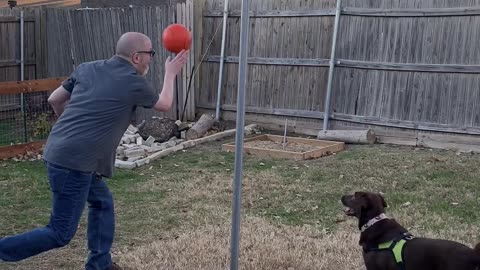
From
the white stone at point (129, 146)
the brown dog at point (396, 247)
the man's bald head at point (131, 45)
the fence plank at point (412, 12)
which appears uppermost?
the fence plank at point (412, 12)

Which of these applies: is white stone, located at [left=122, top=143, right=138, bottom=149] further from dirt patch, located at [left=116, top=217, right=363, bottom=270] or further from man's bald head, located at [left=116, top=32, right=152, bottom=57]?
man's bald head, located at [left=116, top=32, right=152, bottom=57]

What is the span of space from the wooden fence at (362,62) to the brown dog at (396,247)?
6133 mm

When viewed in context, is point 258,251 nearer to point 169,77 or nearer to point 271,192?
point 169,77

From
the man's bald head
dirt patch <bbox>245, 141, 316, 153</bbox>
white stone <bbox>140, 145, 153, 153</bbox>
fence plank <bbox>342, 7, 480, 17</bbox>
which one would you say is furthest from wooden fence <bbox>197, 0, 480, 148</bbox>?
the man's bald head

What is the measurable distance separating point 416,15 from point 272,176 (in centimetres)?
377

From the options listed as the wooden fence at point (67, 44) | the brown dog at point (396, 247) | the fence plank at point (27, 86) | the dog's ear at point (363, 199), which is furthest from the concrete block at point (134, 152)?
the dog's ear at point (363, 199)

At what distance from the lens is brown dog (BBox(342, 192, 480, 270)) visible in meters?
4.28

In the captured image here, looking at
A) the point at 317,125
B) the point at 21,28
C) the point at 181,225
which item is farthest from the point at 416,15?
the point at 21,28

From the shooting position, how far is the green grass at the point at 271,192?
7008 mm

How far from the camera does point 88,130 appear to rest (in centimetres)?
481

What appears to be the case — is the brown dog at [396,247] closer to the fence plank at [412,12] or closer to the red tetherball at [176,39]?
the red tetherball at [176,39]

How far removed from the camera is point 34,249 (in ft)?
16.1

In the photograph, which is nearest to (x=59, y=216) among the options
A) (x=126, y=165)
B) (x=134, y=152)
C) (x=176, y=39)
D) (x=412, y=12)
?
(x=176, y=39)

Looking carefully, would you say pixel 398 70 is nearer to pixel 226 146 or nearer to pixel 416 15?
pixel 416 15
